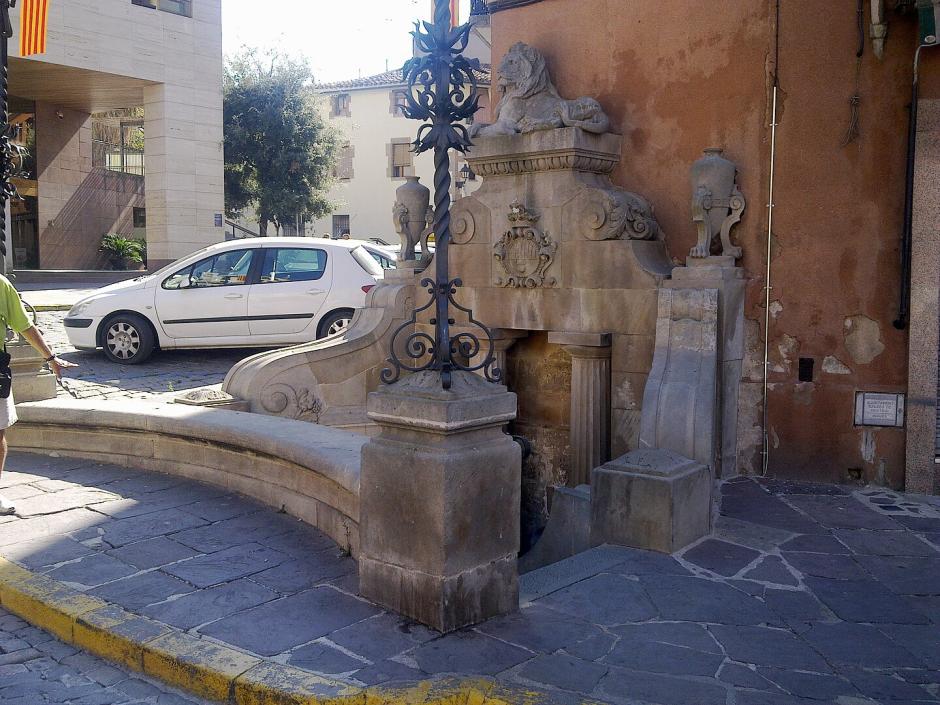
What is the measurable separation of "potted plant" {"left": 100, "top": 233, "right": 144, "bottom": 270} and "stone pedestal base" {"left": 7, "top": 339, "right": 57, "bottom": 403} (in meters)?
24.5

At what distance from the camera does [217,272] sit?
40.1 feet

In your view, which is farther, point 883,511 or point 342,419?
point 342,419

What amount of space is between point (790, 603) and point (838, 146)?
396 centimetres

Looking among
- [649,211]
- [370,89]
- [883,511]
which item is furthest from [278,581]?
[370,89]

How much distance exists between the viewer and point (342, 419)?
8992mm

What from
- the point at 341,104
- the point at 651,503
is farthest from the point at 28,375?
the point at 341,104

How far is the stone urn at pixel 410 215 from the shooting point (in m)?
9.38

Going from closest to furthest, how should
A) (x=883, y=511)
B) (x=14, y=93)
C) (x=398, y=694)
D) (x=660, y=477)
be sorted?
(x=398, y=694)
(x=660, y=477)
(x=883, y=511)
(x=14, y=93)

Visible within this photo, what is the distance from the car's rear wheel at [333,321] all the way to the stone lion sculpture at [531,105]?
170 inches

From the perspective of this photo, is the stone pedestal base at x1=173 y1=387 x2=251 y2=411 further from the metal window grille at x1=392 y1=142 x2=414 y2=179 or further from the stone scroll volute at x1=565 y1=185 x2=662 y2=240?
the metal window grille at x1=392 y1=142 x2=414 y2=179

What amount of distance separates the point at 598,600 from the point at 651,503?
38.2 inches

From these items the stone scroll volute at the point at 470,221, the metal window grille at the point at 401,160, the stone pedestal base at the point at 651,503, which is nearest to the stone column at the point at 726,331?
the stone pedestal base at the point at 651,503

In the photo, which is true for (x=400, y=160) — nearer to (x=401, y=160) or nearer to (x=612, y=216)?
(x=401, y=160)

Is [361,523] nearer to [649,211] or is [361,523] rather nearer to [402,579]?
[402,579]
